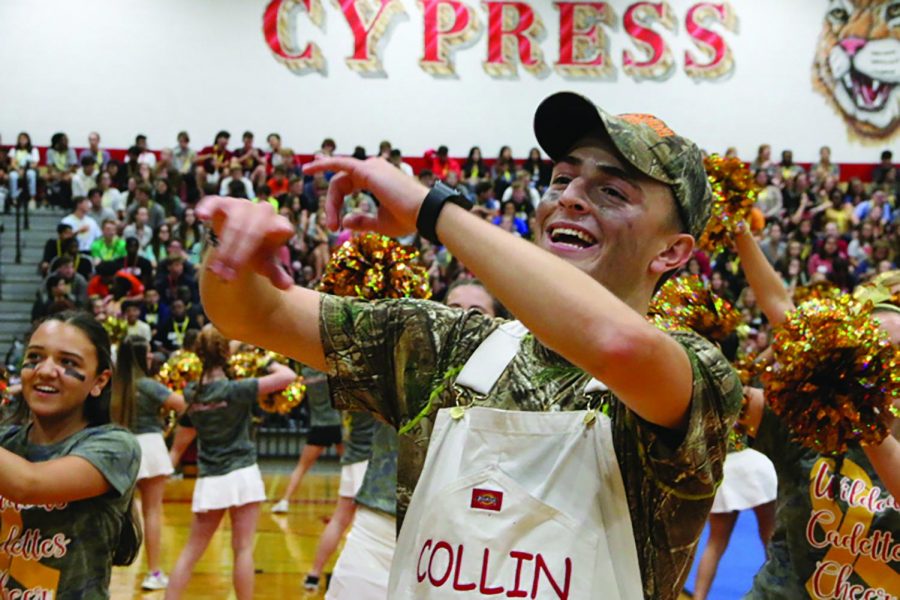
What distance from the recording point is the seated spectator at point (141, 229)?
58.4 ft

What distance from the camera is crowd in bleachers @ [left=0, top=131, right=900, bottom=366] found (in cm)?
1577

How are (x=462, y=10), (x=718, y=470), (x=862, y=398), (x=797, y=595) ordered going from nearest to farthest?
1. (x=718, y=470)
2. (x=862, y=398)
3. (x=797, y=595)
4. (x=462, y=10)

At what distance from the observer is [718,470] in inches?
75.3

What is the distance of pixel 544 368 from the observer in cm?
197

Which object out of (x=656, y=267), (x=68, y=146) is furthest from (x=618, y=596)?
(x=68, y=146)

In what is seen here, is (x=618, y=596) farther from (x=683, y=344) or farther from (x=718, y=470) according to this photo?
(x=683, y=344)

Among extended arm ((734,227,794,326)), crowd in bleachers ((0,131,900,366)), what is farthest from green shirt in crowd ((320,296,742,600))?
crowd in bleachers ((0,131,900,366))

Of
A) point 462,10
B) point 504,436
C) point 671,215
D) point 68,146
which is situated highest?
point 462,10

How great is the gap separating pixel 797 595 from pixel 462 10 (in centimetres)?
2171

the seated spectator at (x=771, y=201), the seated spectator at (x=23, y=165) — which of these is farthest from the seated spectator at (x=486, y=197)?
the seated spectator at (x=23, y=165)

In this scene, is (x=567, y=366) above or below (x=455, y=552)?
above

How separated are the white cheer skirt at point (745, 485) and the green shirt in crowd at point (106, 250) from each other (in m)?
12.4

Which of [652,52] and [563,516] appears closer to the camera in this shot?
[563,516]

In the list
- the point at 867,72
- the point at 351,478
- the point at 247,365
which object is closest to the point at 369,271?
the point at 247,365
